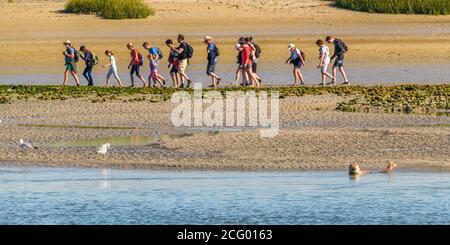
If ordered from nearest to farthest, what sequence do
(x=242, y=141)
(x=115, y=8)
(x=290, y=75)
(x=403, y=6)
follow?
(x=242, y=141) < (x=290, y=75) < (x=115, y=8) < (x=403, y=6)

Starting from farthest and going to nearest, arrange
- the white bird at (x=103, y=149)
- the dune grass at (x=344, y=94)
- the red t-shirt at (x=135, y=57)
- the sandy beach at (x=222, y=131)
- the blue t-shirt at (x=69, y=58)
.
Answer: the blue t-shirt at (x=69, y=58) < the red t-shirt at (x=135, y=57) < the dune grass at (x=344, y=94) < the white bird at (x=103, y=149) < the sandy beach at (x=222, y=131)

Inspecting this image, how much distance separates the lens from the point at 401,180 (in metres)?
19.5

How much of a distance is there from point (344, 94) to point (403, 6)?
25531mm

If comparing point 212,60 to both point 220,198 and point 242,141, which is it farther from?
point 220,198

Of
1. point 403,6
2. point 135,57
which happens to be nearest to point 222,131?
point 135,57

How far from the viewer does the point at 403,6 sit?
2206 inches

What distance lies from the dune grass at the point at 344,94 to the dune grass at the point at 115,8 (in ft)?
70.0

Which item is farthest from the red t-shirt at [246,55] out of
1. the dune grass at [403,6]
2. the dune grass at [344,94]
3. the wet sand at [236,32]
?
the dune grass at [403,6]

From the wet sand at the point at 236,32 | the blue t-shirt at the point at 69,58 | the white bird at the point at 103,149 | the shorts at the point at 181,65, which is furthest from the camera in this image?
the wet sand at the point at 236,32

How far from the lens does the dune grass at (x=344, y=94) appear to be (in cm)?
2886

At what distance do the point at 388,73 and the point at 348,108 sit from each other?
34.7 feet

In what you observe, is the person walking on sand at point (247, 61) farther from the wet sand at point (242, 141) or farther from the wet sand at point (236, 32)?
the wet sand at point (242, 141)

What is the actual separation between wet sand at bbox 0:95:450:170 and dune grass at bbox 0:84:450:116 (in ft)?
4.06
